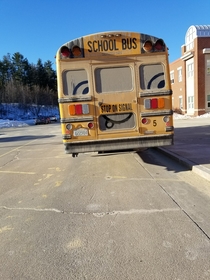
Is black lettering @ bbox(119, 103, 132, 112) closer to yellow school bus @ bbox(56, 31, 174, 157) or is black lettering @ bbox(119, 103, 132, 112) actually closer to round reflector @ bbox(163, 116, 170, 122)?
yellow school bus @ bbox(56, 31, 174, 157)

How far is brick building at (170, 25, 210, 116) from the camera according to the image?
→ 30828mm

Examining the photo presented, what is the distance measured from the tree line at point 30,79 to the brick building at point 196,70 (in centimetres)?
4073

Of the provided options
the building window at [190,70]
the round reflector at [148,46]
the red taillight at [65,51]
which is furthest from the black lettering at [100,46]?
the building window at [190,70]

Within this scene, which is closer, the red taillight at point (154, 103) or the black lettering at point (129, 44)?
the black lettering at point (129, 44)

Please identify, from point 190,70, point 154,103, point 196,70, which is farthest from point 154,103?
point 190,70

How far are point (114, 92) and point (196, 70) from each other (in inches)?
1135

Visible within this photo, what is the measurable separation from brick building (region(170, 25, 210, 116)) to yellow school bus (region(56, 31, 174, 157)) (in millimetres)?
27993

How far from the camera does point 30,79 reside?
8188 centimetres

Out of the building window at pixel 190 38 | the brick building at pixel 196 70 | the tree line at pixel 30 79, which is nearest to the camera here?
the brick building at pixel 196 70

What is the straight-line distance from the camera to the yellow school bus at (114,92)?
562 centimetres

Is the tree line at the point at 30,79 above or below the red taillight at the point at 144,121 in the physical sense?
above

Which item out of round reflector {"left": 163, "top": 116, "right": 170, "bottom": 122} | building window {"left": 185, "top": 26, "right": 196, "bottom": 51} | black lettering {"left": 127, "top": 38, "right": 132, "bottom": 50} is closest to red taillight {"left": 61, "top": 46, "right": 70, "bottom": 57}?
black lettering {"left": 127, "top": 38, "right": 132, "bottom": 50}

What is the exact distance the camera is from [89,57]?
5652mm

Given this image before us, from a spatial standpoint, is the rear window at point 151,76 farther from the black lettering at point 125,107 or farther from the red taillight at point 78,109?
the red taillight at point 78,109
